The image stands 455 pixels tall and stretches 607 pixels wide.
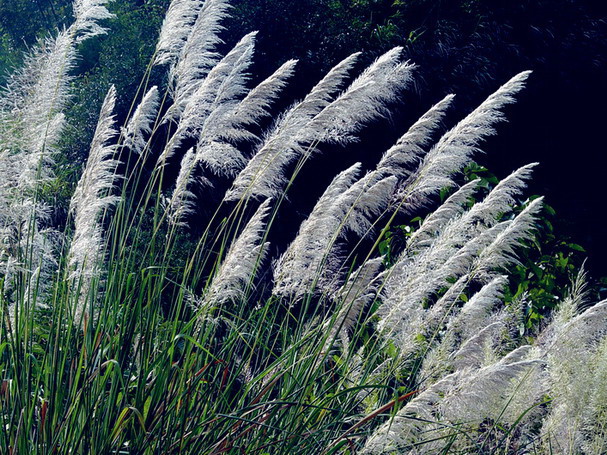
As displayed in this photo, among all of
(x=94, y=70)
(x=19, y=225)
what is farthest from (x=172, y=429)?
(x=94, y=70)

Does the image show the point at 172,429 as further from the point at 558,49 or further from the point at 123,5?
the point at 123,5

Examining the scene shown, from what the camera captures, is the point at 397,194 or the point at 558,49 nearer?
the point at 397,194

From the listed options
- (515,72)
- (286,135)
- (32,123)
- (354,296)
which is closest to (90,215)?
(32,123)

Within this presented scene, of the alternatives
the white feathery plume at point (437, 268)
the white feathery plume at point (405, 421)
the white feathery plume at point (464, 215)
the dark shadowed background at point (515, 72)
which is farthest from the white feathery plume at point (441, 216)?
the dark shadowed background at point (515, 72)

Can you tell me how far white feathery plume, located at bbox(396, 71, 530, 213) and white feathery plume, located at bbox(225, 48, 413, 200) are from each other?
0.89 ft

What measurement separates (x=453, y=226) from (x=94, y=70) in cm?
679

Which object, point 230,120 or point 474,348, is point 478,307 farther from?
point 230,120

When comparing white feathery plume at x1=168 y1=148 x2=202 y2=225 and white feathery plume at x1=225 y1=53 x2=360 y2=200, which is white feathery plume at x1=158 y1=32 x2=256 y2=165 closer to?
white feathery plume at x1=168 y1=148 x2=202 y2=225

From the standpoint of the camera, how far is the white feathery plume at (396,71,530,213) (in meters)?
2.71

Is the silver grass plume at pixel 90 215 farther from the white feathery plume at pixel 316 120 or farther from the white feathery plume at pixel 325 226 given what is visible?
the white feathery plume at pixel 325 226

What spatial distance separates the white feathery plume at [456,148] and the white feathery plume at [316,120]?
271 mm

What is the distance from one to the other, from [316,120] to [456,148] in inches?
21.2

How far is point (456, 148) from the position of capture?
2760mm

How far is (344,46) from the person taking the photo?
21.0 feet
